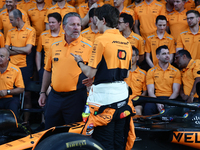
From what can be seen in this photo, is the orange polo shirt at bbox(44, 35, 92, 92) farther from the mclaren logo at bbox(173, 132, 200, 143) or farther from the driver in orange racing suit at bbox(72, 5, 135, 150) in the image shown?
the mclaren logo at bbox(173, 132, 200, 143)

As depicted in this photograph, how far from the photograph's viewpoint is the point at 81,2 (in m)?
8.10

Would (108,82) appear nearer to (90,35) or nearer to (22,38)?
(90,35)

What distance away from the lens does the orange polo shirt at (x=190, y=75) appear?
5457 mm

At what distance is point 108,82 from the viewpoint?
263 cm

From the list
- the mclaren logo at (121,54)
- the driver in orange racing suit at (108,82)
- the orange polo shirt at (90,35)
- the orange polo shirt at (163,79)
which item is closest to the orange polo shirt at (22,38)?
the orange polo shirt at (90,35)

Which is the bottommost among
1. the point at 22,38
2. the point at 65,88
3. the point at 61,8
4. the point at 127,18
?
the point at 65,88

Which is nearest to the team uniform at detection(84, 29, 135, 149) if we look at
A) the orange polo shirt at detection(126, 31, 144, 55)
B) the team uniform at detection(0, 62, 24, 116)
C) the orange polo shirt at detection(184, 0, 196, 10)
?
the team uniform at detection(0, 62, 24, 116)

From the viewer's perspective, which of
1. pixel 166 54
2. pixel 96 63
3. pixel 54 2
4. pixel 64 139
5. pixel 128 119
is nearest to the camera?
pixel 64 139

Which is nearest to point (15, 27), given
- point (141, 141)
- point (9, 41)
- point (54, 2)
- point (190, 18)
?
point (9, 41)

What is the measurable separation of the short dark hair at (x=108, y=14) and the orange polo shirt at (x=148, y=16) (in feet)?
14.2

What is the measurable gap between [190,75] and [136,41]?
1.51 m

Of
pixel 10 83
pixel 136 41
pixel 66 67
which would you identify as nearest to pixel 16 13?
pixel 10 83

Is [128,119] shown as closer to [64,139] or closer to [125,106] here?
[125,106]

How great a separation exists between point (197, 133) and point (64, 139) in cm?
199
